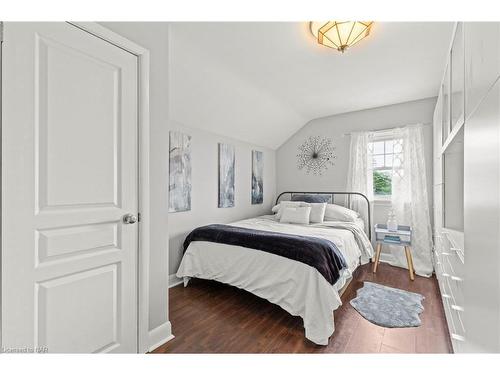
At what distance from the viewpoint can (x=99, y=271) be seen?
1334 millimetres

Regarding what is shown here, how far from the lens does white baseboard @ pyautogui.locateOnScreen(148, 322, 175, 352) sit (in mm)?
1647

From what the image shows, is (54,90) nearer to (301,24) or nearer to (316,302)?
(301,24)

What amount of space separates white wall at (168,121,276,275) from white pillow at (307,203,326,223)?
3.94ft

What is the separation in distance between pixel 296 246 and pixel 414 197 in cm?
248

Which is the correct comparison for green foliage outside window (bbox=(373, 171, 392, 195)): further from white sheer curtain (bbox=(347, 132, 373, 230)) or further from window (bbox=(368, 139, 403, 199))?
white sheer curtain (bbox=(347, 132, 373, 230))

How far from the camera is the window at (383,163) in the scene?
3.71 meters

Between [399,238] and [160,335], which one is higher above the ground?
[399,238]

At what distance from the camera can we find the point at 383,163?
152 inches

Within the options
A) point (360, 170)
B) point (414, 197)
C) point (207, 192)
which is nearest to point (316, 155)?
point (360, 170)

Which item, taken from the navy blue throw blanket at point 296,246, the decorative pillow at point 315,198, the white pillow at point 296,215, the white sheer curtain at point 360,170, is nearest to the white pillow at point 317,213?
the white pillow at point 296,215

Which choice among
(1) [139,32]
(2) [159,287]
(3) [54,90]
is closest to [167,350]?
(2) [159,287]

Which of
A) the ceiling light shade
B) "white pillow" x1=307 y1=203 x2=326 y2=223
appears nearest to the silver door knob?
the ceiling light shade

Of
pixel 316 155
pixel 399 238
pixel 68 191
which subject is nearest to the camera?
pixel 68 191

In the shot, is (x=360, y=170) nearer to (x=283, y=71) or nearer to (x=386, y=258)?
(x=386, y=258)
